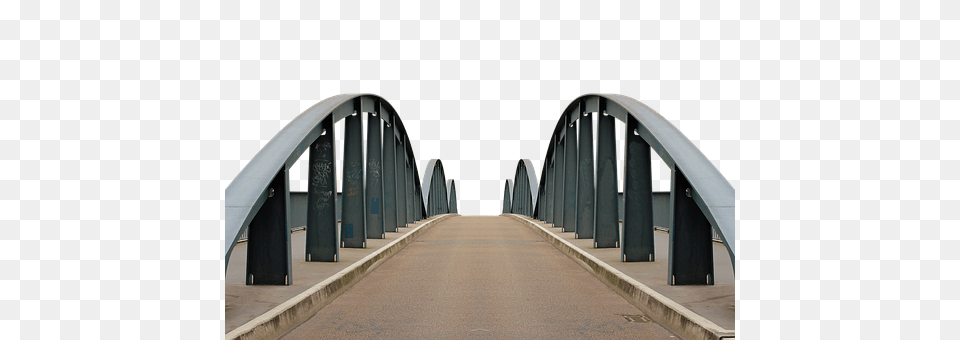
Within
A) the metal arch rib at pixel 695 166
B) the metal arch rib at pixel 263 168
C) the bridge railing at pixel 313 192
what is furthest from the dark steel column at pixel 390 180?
the metal arch rib at pixel 695 166

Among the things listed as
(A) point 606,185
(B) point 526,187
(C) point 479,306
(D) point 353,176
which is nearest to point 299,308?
(C) point 479,306

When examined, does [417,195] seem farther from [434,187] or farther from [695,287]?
[695,287]

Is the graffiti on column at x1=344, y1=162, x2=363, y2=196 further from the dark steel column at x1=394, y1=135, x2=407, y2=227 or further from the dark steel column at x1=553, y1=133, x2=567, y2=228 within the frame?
the dark steel column at x1=553, y1=133, x2=567, y2=228

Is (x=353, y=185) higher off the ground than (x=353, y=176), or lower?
lower

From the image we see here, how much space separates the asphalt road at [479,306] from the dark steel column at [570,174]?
236 inches

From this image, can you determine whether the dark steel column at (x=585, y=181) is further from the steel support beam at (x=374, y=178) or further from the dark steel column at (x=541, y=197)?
the dark steel column at (x=541, y=197)

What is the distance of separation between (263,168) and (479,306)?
3.09m

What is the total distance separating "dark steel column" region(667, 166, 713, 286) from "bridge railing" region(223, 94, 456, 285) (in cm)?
482

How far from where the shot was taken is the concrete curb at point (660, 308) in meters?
6.16

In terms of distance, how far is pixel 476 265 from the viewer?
13086mm

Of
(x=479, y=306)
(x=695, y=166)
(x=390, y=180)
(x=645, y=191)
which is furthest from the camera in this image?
(x=390, y=180)

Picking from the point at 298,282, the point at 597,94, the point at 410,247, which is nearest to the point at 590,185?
the point at 597,94

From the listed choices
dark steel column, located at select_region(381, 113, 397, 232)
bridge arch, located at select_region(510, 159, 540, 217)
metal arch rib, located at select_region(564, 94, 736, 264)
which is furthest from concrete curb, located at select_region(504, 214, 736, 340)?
bridge arch, located at select_region(510, 159, 540, 217)

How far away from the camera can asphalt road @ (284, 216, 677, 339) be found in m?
6.91
